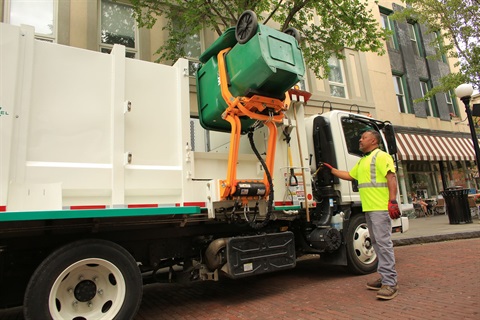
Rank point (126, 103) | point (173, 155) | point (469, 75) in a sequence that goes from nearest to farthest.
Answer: point (126, 103) → point (173, 155) → point (469, 75)

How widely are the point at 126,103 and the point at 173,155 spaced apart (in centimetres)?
72

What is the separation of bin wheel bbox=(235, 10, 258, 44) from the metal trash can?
10.5 m

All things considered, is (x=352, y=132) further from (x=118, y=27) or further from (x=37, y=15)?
(x=37, y=15)

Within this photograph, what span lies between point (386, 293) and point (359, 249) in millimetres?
1307

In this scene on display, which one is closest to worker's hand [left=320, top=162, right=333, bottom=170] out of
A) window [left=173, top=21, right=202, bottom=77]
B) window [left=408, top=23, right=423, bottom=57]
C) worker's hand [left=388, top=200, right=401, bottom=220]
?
worker's hand [left=388, top=200, right=401, bottom=220]

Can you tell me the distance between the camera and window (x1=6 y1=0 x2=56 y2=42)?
8.48 metres

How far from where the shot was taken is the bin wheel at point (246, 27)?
3.68m

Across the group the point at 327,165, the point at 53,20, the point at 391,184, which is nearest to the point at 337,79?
the point at 327,165

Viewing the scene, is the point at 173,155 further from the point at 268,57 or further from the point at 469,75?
the point at 469,75

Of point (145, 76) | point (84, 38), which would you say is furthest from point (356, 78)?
point (145, 76)

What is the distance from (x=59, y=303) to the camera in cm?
306

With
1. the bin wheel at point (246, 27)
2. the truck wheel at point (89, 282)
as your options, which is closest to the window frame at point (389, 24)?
the bin wheel at point (246, 27)

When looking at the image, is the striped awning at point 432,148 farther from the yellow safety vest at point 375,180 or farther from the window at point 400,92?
the yellow safety vest at point 375,180

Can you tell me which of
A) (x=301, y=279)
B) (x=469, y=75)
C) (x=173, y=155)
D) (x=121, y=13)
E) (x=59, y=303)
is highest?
(x=121, y=13)
